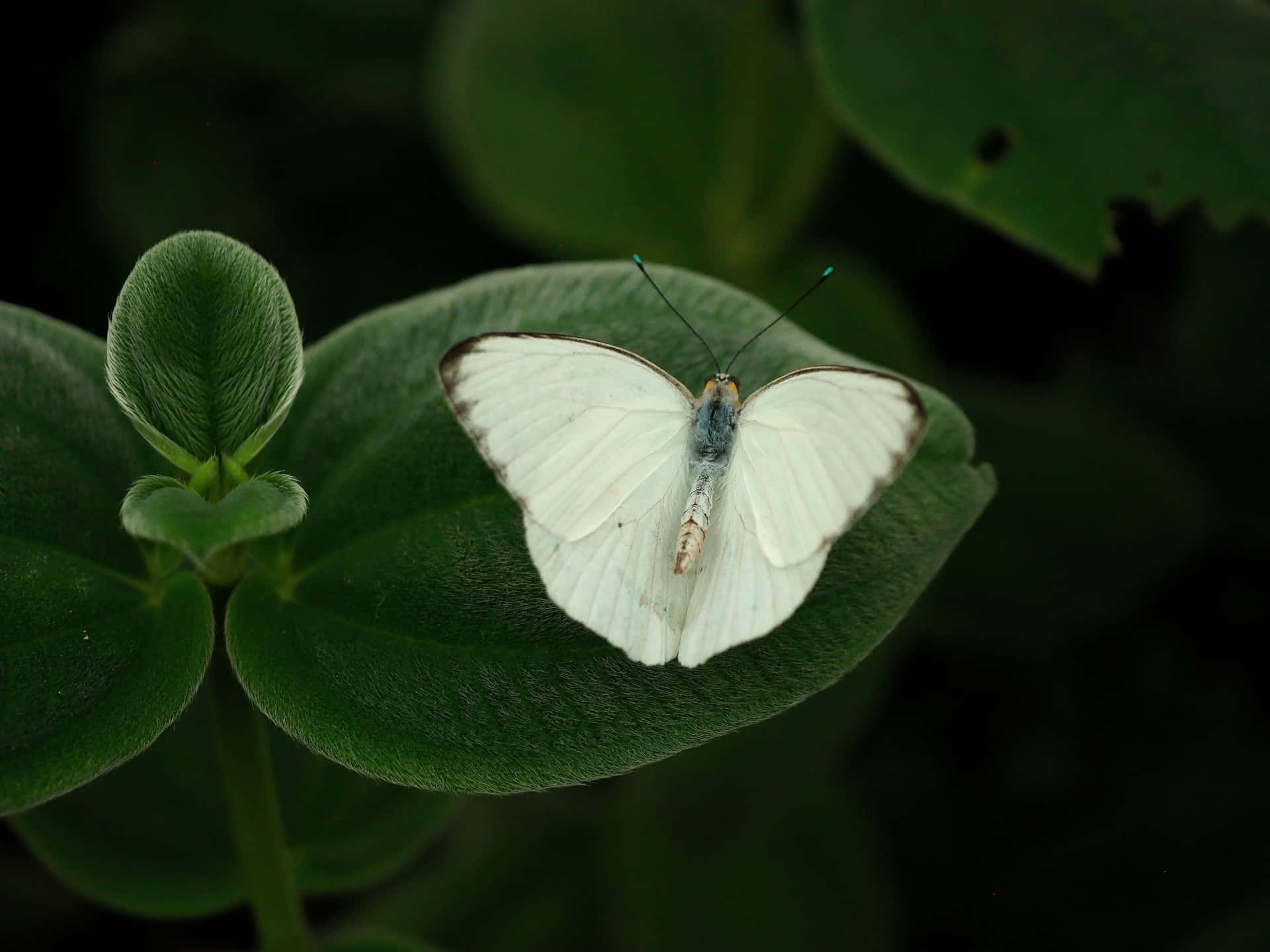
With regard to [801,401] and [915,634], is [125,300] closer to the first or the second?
[801,401]

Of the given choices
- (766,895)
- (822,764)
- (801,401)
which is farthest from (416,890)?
(801,401)

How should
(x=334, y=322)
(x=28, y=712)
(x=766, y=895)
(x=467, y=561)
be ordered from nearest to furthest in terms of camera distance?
(x=28, y=712), (x=467, y=561), (x=766, y=895), (x=334, y=322)

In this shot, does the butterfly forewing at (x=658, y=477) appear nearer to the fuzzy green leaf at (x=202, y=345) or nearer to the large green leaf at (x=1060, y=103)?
the fuzzy green leaf at (x=202, y=345)

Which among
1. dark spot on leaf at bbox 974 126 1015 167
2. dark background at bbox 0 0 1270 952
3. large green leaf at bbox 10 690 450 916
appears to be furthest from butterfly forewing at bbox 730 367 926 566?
dark background at bbox 0 0 1270 952

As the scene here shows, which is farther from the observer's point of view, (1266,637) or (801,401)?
(1266,637)

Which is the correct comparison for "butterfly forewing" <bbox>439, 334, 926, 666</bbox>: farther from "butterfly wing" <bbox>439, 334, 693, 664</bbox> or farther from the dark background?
the dark background

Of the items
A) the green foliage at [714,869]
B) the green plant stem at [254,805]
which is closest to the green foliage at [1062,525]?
the green foliage at [714,869]

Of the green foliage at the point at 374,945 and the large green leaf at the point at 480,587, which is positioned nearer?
the large green leaf at the point at 480,587
